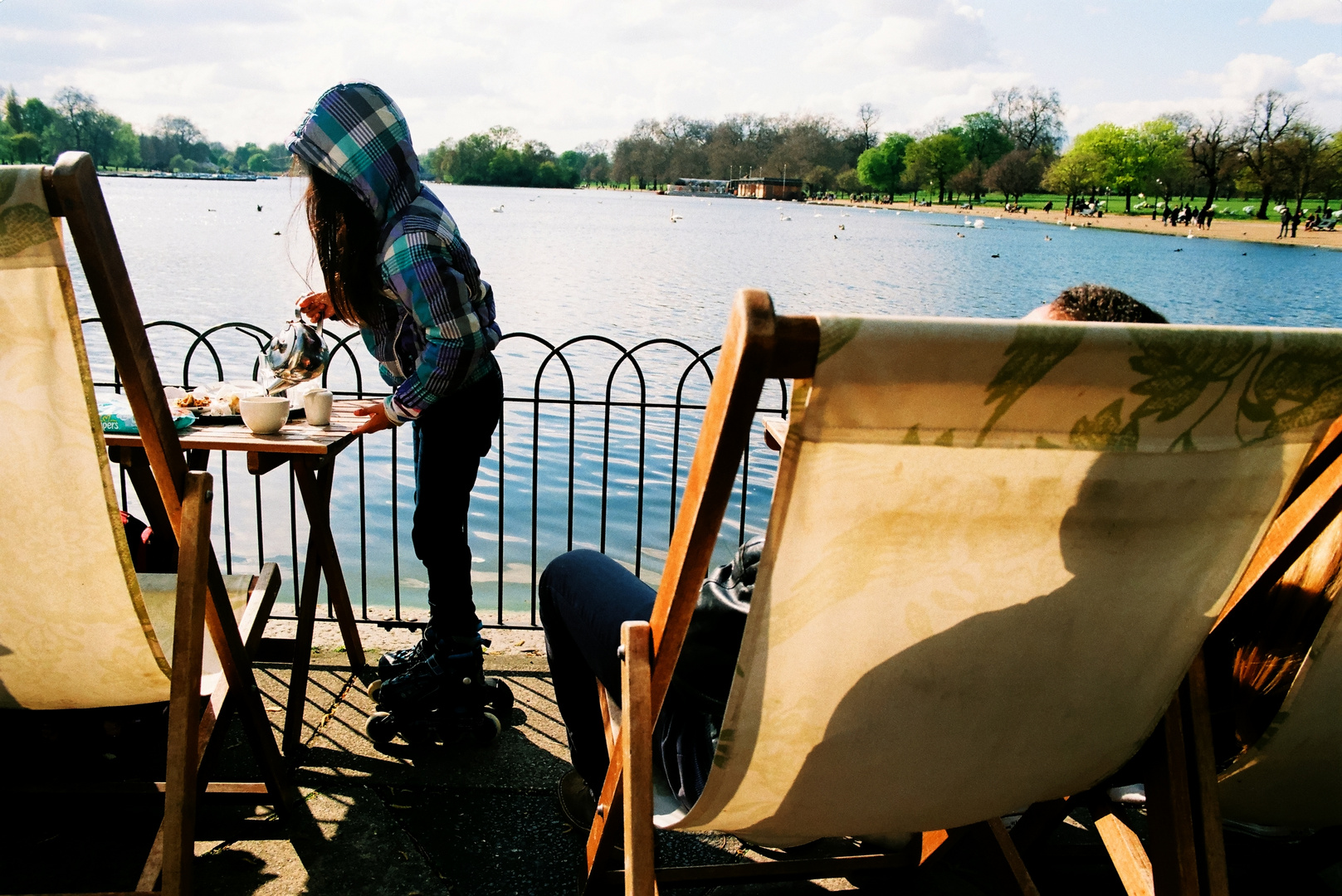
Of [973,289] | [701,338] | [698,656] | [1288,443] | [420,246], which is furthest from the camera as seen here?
[973,289]

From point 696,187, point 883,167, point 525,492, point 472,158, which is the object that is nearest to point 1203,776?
point 525,492

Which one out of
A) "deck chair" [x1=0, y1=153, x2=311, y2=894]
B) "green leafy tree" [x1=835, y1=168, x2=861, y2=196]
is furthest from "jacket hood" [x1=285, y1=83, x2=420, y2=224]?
"green leafy tree" [x1=835, y1=168, x2=861, y2=196]

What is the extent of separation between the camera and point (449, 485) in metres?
2.64

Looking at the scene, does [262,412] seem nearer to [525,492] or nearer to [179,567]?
[179,567]

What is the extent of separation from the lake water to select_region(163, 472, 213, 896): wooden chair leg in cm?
87

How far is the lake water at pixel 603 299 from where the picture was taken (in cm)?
745

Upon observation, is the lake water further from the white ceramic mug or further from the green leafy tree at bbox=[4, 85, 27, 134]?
the green leafy tree at bbox=[4, 85, 27, 134]

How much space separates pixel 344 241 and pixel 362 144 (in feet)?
0.84

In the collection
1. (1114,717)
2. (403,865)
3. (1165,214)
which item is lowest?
(403,865)

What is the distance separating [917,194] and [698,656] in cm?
12659

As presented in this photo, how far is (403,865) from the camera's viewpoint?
2.24 meters

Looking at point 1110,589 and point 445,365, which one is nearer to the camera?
point 1110,589

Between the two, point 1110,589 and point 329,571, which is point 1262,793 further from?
point 329,571

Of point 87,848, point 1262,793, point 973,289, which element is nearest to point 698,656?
point 1262,793
